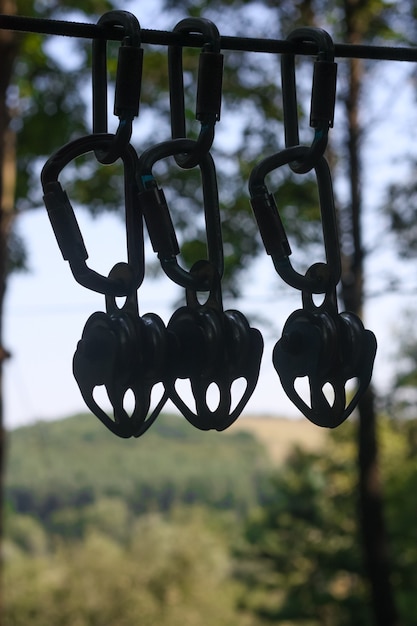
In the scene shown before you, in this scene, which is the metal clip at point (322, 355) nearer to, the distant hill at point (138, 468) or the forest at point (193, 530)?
the forest at point (193, 530)

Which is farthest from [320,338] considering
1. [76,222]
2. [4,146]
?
[4,146]

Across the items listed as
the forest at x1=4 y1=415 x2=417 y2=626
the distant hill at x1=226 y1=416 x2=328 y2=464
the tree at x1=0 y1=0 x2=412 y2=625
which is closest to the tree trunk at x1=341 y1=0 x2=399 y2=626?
the tree at x1=0 y1=0 x2=412 y2=625

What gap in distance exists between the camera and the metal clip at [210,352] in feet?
3.06

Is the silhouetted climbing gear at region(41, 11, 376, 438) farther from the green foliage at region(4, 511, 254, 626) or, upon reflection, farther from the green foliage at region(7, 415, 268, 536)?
the green foliage at region(7, 415, 268, 536)

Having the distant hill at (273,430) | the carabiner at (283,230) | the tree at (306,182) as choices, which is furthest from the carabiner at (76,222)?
the distant hill at (273,430)

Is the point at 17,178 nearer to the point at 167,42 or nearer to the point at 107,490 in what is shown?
the point at 167,42

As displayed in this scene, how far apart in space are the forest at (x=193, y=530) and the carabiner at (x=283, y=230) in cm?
1573

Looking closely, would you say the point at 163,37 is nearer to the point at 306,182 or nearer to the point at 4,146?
the point at 4,146

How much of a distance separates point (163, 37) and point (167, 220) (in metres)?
0.24

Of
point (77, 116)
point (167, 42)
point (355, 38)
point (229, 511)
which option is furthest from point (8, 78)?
point (229, 511)

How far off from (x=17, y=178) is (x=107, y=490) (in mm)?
66258

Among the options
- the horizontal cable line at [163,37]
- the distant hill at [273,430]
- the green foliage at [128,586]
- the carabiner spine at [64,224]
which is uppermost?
the distant hill at [273,430]

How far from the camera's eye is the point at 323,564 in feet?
63.7

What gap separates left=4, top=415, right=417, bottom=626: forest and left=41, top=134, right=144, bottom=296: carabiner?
15.8m
